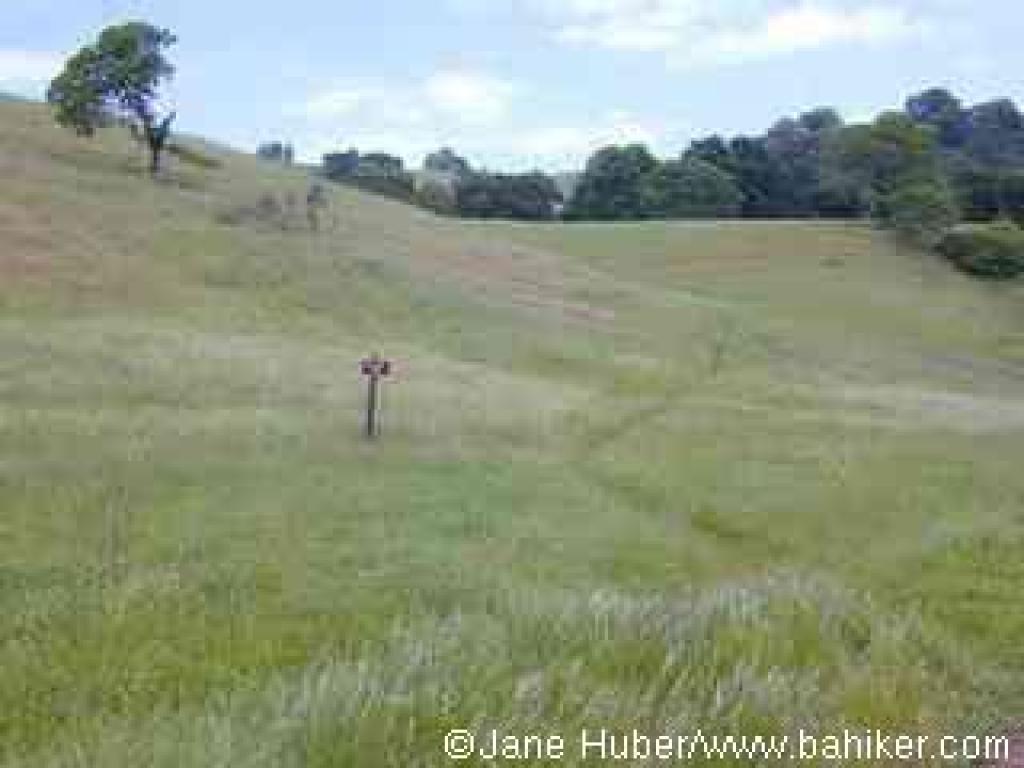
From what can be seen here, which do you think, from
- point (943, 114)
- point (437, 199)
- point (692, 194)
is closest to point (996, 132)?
point (943, 114)

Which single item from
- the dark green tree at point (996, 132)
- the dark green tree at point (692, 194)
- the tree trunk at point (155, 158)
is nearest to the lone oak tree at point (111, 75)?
the tree trunk at point (155, 158)

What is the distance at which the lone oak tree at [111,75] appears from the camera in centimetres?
7238

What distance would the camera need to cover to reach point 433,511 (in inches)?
882

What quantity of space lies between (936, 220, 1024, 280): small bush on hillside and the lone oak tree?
53.9 meters

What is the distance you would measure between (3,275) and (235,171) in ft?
144

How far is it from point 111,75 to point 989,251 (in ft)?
187

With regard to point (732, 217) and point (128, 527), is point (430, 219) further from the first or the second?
point (128, 527)

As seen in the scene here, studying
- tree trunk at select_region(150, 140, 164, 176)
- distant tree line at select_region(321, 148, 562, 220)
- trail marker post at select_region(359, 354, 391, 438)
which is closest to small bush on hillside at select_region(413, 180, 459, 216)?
distant tree line at select_region(321, 148, 562, 220)

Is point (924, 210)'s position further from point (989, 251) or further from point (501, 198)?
point (501, 198)

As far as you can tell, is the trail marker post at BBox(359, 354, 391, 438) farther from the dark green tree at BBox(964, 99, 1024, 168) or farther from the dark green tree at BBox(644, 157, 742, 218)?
the dark green tree at BBox(964, 99, 1024, 168)

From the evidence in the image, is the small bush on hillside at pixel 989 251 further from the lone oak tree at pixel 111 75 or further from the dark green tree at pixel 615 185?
the lone oak tree at pixel 111 75

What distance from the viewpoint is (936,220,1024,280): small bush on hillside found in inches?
3922

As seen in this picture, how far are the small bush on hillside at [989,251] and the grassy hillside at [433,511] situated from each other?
33.2m

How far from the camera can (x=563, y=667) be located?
10.4 meters
